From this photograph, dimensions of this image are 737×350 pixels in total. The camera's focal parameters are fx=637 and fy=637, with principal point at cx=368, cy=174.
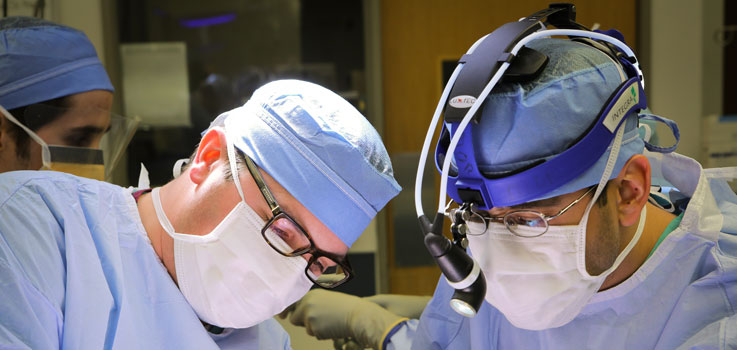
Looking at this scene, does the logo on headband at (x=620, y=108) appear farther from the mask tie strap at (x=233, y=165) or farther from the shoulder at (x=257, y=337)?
the shoulder at (x=257, y=337)

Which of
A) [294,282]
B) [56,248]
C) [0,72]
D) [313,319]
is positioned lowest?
[313,319]

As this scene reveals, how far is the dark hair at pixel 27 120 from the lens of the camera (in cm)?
176

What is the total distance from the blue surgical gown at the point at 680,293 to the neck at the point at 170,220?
32.3 inches

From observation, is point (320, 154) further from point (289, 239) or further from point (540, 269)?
point (540, 269)

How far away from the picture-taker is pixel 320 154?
1293 millimetres

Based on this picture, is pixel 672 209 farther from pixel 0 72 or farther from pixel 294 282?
pixel 0 72

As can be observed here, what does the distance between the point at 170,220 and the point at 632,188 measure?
958 millimetres

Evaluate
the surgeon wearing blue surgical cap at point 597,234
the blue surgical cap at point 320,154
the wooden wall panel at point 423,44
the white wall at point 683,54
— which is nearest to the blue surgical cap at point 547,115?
the surgeon wearing blue surgical cap at point 597,234

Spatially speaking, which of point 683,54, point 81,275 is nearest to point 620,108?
point 81,275

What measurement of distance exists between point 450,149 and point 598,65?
1.14 ft

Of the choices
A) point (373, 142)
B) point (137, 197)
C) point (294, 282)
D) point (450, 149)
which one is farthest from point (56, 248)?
point (450, 149)

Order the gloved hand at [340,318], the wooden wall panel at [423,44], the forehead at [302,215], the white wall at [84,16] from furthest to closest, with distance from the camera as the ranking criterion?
1. the white wall at [84,16]
2. the wooden wall panel at [423,44]
3. the gloved hand at [340,318]
4. the forehead at [302,215]

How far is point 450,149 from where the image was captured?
3.83ft

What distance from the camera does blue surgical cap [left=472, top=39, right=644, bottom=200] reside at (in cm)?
121
